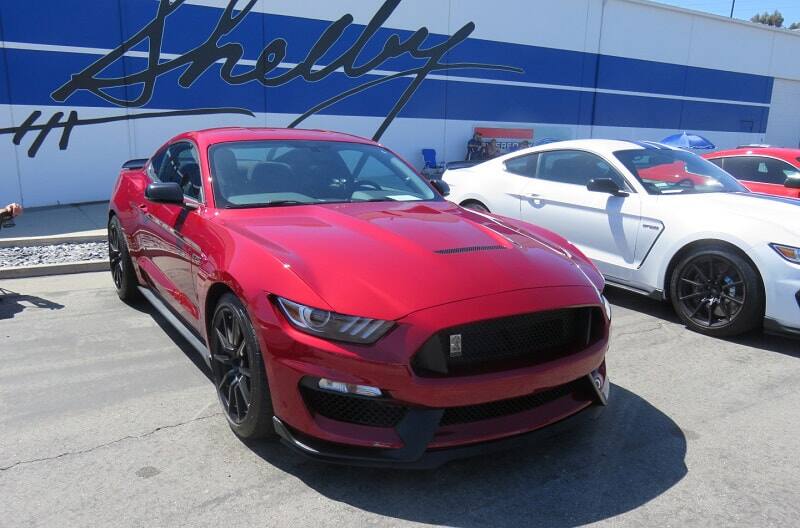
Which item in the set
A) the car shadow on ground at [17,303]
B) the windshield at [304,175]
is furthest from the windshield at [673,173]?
the car shadow on ground at [17,303]

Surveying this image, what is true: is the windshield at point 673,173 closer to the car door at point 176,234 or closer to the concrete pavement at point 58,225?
the car door at point 176,234

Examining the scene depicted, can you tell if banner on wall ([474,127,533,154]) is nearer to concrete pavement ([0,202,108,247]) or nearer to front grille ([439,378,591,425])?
concrete pavement ([0,202,108,247])

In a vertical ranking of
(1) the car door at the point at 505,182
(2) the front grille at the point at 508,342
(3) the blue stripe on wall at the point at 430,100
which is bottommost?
(2) the front grille at the point at 508,342

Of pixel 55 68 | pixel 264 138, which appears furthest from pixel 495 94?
pixel 264 138

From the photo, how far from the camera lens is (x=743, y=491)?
2729 millimetres

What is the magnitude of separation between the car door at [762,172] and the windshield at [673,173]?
100 inches

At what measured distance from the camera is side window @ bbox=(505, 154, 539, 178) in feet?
21.2

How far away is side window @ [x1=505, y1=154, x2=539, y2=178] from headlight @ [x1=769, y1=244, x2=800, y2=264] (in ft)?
8.31

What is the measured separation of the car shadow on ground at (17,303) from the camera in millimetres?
5254

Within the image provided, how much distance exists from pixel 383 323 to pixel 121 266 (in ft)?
12.3

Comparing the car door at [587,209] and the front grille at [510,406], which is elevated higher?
the car door at [587,209]

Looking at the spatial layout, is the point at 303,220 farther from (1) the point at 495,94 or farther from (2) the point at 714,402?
(1) the point at 495,94

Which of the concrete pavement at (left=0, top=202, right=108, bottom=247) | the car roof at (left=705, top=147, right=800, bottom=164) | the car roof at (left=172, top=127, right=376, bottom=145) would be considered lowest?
the concrete pavement at (left=0, top=202, right=108, bottom=247)

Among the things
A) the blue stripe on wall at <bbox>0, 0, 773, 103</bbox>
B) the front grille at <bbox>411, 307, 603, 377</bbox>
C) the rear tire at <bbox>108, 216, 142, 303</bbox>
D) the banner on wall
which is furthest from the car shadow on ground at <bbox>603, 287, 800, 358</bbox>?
the banner on wall
